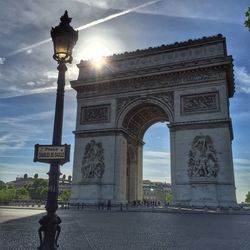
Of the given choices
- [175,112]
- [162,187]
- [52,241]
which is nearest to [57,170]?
[52,241]

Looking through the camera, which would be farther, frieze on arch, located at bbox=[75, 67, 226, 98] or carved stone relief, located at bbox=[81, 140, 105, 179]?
carved stone relief, located at bbox=[81, 140, 105, 179]

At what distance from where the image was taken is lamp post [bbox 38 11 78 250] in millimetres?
5090

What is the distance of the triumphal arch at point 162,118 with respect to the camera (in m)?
26.2

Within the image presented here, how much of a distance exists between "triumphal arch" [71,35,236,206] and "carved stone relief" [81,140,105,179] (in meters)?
0.05

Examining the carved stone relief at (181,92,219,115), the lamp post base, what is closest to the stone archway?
the carved stone relief at (181,92,219,115)

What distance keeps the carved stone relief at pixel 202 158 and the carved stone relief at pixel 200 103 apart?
263 centimetres

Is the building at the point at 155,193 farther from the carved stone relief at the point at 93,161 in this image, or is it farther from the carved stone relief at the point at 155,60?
the carved stone relief at the point at 93,161

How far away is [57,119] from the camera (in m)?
5.66

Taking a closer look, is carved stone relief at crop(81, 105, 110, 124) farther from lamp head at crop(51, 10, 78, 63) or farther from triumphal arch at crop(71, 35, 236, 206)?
lamp head at crop(51, 10, 78, 63)

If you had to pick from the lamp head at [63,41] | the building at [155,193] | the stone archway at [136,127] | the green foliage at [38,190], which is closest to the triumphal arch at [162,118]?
the stone archway at [136,127]

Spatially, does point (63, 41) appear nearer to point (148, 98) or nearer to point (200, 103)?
point (200, 103)

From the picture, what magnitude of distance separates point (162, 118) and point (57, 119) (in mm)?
30716

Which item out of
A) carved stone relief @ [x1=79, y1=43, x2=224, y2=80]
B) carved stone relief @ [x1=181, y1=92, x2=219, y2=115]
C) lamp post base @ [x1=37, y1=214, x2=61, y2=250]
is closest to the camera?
lamp post base @ [x1=37, y1=214, x2=61, y2=250]

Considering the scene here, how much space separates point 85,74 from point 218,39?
14.7 metres
